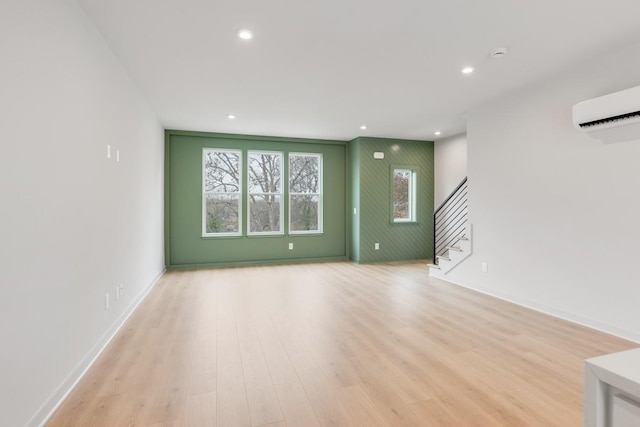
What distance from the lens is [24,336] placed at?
1.70 m

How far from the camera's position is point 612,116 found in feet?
9.82

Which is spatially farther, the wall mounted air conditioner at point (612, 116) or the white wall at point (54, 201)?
the wall mounted air conditioner at point (612, 116)

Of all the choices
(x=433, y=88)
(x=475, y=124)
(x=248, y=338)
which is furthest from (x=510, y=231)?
(x=248, y=338)

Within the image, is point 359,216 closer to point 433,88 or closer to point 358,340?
point 433,88

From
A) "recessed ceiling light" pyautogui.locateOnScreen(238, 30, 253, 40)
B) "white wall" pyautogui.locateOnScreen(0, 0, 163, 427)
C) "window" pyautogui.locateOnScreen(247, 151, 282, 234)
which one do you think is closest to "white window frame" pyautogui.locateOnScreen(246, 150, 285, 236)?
"window" pyautogui.locateOnScreen(247, 151, 282, 234)

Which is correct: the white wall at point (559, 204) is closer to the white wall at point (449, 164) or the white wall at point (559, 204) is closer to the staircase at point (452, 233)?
the staircase at point (452, 233)

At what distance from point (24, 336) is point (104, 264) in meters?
1.27

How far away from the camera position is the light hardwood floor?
75.7 inches

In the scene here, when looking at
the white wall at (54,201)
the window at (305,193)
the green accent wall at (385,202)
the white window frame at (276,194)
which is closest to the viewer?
the white wall at (54,201)

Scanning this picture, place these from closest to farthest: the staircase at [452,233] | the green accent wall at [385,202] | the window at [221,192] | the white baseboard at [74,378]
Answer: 1. the white baseboard at [74,378]
2. the staircase at [452,233]
3. the window at [221,192]
4. the green accent wall at [385,202]

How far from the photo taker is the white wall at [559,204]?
3.11m

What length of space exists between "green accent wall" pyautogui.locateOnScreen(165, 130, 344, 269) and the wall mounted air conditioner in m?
4.81

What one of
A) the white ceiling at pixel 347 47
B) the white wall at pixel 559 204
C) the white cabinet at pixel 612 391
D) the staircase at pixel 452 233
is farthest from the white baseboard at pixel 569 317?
the white cabinet at pixel 612 391

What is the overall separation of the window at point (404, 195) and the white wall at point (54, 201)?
18.3 ft
